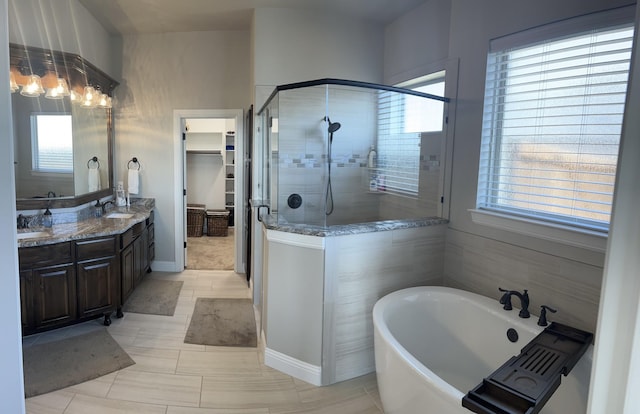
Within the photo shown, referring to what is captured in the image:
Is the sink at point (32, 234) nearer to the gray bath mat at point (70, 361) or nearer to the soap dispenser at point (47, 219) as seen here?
the soap dispenser at point (47, 219)

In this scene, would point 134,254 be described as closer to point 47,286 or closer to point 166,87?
point 47,286

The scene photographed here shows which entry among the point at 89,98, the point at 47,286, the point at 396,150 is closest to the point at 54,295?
the point at 47,286

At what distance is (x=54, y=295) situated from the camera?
2928 mm

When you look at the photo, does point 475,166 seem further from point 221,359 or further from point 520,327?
point 221,359

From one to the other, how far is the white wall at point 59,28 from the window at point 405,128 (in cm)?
293

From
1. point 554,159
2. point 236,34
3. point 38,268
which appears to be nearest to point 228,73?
point 236,34

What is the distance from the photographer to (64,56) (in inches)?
136

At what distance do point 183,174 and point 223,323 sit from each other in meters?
2.20

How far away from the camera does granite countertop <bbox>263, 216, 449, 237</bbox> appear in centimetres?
252

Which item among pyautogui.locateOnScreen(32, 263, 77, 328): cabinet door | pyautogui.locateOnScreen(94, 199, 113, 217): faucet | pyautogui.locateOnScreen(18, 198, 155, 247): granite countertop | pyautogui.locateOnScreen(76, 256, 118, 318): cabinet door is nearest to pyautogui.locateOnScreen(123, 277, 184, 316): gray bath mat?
pyautogui.locateOnScreen(76, 256, 118, 318): cabinet door

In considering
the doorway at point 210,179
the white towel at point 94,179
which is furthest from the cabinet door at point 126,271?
the doorway at point 210,179

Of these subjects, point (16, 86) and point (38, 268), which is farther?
point (16, 86)

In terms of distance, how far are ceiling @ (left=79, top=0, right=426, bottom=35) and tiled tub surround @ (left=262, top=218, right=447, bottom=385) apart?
2.14 m

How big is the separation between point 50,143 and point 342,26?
9.76 feet
